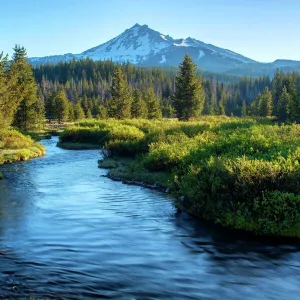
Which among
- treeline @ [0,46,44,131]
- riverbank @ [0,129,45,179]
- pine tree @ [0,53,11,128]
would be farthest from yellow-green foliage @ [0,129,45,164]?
treeline @ [0,46,44,131]

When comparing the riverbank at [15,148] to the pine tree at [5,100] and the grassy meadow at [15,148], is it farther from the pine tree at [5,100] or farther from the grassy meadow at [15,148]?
the pine tree at [5,100]

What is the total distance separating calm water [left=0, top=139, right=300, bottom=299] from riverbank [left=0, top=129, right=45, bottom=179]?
16.3 meters

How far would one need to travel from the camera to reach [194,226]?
49.4 feet

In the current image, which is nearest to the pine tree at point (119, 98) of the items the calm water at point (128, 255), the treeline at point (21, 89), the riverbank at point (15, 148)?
the treeline at point (21, 89)

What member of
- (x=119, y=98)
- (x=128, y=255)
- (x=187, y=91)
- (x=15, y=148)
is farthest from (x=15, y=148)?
(x=119, y=98)

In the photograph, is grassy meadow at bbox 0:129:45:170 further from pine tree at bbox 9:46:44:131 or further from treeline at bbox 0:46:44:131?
pine tree at bbox 9:46:44:131

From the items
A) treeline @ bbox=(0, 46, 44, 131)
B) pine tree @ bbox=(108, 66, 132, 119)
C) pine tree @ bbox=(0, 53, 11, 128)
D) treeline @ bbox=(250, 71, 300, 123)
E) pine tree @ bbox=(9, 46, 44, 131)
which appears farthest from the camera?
pine tree @ bbox=(108, 66, 132, 119)

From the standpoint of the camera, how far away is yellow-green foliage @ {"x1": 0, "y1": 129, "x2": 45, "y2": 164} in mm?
35281

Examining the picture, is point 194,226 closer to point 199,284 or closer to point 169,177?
point 199,284

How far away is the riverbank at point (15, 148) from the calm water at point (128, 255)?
16.3 m

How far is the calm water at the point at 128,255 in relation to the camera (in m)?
9.66

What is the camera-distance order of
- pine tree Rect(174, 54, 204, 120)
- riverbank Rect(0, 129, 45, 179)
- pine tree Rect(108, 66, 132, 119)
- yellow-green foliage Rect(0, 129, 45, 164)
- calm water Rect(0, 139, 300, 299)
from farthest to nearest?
pine tree Rect(108, 66, 132, 119), pine tree Rect(174, 54, 204, 120), yellow-green foliage Rect(0, 129, 45, 164), riverbank Rect(0, 129, 45, 179), calm water Rect(0, 139, 300, 299)

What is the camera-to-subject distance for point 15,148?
40.2 meters

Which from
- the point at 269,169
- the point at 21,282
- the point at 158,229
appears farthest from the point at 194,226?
the point at 21,282
